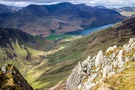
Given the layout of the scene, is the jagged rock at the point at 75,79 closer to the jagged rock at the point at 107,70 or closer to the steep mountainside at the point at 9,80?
the jagged rock at the point at 107,70

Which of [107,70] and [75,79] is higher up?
[107,70]

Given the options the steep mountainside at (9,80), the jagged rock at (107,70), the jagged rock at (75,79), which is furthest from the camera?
the jagged rock at (75,79)

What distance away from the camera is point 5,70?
71.7m

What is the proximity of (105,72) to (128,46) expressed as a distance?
18.5 m

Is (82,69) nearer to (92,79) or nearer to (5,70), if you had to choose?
(92,79)

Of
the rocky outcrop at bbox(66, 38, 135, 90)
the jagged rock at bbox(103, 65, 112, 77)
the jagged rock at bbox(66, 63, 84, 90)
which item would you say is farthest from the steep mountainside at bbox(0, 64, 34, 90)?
the jagged rock at bbox(103, 65, 112, 77)

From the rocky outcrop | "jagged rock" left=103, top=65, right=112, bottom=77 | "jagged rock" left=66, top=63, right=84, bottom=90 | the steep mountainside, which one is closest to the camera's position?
the steep mountainside

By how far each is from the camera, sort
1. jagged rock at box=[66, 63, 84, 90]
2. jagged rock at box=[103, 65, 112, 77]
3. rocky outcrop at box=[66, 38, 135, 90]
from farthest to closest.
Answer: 1. jagged rock at box=[66, 63, 84, 90]
2. rocky outcrop at box=[66, 38, 135, 90]
3. jagged rock at box=[103, 65, 112, 77]

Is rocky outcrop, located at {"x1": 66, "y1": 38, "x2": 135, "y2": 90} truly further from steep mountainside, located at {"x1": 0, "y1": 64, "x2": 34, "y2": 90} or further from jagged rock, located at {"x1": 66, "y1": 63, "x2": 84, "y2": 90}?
steep mountainside, located at {"x1": 0, "y1": 64, "x2": 34, "y2": 90}

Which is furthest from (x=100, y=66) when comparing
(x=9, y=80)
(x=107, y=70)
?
(x=9, y=80)

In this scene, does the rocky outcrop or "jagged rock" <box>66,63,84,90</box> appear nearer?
the rocky outcrop

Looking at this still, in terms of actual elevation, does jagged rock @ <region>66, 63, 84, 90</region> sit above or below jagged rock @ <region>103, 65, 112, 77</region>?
below

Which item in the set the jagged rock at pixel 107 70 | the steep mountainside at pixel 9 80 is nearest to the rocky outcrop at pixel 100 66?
the jagged rock at pixel 107 70

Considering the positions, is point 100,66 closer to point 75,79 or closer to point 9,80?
point 75,79
